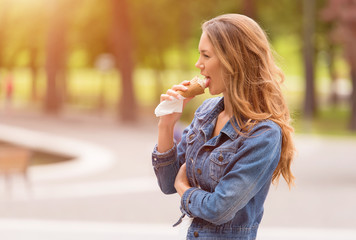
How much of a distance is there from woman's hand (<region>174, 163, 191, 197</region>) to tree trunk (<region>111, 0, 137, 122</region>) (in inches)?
1084

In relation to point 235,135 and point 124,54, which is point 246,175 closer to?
point 235,135

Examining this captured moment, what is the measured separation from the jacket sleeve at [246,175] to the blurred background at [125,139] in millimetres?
392

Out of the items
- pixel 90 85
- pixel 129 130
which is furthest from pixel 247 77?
pixel 90 85

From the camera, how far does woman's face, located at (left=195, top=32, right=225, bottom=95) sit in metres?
3.05

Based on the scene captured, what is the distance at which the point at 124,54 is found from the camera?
30953 millimetres

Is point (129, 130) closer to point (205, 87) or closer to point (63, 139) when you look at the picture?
point (63, 139)

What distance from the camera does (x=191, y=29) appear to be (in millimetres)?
44219

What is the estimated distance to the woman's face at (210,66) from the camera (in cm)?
305

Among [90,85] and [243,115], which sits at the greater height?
[90,85]

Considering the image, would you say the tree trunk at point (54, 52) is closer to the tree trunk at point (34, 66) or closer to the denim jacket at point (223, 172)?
the tree trunk at point (34, 66)

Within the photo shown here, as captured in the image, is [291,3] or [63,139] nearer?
[63,139]

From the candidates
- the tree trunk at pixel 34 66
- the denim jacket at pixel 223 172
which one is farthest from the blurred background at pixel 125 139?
the denim jacket at pixel 223 172

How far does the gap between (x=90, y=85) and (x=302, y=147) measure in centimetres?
6602

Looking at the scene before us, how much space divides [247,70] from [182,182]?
0.52 meters
